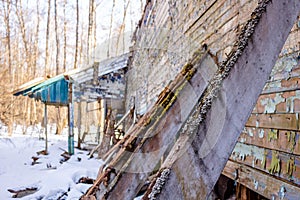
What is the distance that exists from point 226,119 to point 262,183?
1.56 metres

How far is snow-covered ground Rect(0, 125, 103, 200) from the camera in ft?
16.8

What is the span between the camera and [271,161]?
6.75 ft

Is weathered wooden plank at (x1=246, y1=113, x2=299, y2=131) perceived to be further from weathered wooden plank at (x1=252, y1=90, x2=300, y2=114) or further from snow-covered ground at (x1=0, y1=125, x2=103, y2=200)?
snow-covered ground at (x1=0, y1=125, x2=103, y2=200)

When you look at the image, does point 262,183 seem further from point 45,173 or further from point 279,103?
point 45,173

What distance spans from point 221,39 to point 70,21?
21386mm

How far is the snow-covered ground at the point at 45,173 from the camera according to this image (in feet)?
16.8

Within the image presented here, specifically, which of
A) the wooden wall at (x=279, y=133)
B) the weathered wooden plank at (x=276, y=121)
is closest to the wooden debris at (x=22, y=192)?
the wooden wall at (x=279, y=133)

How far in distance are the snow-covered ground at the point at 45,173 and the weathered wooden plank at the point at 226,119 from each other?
174 inches

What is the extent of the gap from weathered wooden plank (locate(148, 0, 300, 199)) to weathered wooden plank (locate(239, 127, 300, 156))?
42.4 inches

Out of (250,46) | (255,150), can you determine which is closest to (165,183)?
(250,46)

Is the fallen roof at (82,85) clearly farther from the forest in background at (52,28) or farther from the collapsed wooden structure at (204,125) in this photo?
the collapsed wooden structure at (204,125)

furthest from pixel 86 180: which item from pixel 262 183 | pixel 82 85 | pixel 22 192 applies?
pixel 82 85

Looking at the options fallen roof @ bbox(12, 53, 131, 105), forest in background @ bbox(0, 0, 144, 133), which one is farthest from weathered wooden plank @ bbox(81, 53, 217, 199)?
forest in background @ bbox(0, 0, 144, 133)

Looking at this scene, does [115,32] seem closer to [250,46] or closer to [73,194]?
[73,194]
